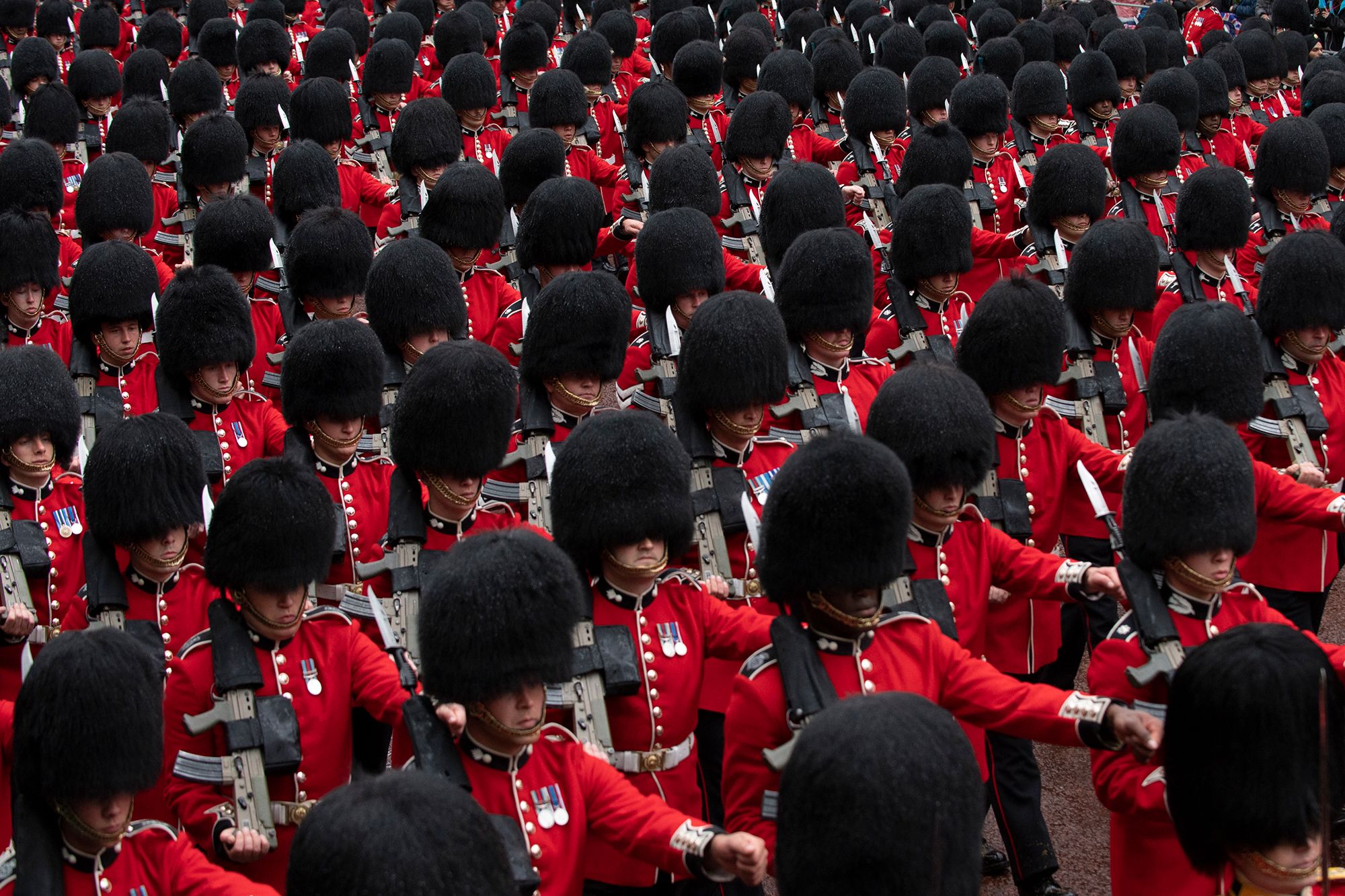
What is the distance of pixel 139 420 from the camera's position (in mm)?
4582

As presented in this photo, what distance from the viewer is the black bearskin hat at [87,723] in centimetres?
313

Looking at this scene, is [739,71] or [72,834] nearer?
[72,834]

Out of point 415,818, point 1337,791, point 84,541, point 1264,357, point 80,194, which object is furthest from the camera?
point 80,194

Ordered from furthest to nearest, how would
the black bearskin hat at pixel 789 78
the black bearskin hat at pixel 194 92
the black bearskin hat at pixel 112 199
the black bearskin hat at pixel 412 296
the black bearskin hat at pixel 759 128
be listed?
the black bearskin hat at pixel 194 92
the black bearskin hat at pixel 789 78
the black bearskin hat at pixel 759 128
the black bearskin hat at pixel 112 199
the black bearskin hat at pixel 412 296

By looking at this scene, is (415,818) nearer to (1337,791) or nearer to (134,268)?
(1337,791)

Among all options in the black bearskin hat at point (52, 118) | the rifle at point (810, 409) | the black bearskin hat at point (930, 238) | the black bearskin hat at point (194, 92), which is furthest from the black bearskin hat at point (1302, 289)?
the black bearskin hat at point (52, 118)

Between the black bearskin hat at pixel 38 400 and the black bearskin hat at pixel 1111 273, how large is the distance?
3.49 meters

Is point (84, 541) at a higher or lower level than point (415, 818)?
lower

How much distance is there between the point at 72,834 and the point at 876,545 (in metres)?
1.69

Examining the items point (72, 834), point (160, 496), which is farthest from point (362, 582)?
point (72, 834)

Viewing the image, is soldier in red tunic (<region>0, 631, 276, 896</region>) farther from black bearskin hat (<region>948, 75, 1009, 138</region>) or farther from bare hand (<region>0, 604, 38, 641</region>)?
black bearskin hat (<region>948, 75, 1009, 138</region>)

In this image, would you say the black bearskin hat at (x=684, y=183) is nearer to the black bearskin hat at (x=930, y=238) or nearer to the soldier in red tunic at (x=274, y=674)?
the black bearskin hat at (x=930, y=238)

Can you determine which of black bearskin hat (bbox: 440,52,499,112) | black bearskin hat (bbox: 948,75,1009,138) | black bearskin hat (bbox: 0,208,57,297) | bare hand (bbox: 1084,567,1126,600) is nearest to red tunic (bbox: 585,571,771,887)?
bare hand (bbox: 1084,567,1126,600)

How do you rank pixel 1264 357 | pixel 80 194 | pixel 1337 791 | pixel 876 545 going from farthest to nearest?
pixel 80 194, pixel 1264 357, pixel 876 545, pixel 1337 791
